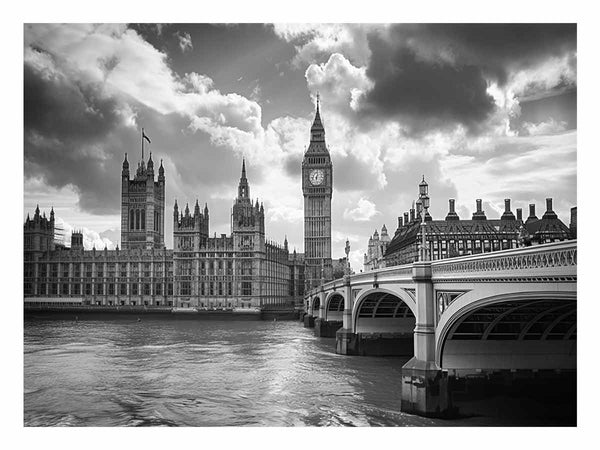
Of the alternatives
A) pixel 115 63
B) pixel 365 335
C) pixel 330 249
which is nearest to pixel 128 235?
pixel 330 249

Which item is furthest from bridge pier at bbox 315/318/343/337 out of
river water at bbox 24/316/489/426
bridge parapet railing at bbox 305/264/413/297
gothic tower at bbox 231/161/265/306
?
gothic tower at bbox 231/161/265/306

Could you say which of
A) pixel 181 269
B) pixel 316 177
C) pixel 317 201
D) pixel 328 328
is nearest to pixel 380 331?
pixel 328 328

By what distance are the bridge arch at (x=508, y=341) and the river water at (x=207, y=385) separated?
1.81 metres

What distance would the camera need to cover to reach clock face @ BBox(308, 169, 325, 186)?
267 feet

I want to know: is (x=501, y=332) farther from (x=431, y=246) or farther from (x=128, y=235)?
(x=128, y=235)

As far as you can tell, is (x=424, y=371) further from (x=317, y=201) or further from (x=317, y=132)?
(x=317, y=132)

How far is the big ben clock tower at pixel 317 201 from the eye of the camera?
8081 centimetres

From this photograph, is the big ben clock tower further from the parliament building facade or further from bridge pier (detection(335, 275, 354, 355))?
bridge pier (detection(335, 275, 354, 355))

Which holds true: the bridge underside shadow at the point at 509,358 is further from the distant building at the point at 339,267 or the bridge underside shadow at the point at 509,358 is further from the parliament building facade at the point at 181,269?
the distant building at the point at 339,267

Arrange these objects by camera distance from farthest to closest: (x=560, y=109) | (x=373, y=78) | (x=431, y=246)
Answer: (x=431, y=246) < (x=373, y=78) < (x=560, y=109)

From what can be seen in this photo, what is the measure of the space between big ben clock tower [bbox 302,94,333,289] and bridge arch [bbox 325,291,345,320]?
36443 mm

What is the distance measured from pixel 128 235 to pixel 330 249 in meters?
24.1

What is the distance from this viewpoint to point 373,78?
55.3ft

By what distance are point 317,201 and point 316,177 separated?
9.64 feet
